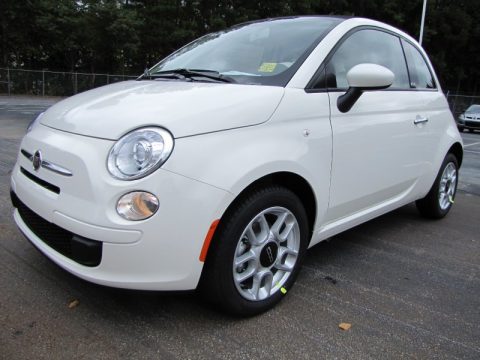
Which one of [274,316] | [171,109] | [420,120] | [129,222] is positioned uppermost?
[171,109]

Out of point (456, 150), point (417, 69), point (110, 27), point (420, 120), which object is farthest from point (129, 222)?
point (110, 27)

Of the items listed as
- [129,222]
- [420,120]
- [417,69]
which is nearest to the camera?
[129,222]

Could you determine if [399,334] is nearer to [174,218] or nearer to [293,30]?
[174,218]

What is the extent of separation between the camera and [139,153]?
80.3 inches

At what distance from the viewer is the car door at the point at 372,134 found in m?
2.82

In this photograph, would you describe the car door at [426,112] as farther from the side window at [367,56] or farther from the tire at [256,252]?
the tire at [256,252]

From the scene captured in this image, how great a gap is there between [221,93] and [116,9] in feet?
85.5

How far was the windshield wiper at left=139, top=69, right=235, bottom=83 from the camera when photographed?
2.72 meters

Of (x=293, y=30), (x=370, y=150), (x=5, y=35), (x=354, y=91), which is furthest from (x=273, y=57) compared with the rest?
(x=5, y=35)

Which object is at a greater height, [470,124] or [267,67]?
[267,67]

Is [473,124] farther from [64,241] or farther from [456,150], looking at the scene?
[64,241]

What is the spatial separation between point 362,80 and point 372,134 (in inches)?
20.4

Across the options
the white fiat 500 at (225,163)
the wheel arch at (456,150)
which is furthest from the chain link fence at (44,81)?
the white fiat 500 at (225,163)

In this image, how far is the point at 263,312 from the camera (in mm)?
2500
